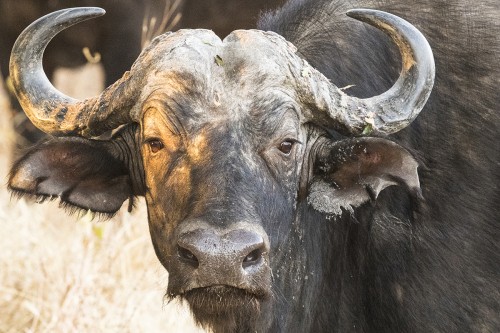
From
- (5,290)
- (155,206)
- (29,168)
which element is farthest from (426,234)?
(5,290)

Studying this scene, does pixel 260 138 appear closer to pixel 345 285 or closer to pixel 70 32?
pixel 345 285

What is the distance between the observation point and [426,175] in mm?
6012

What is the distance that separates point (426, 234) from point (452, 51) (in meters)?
0.90

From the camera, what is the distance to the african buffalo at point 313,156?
5480 mm

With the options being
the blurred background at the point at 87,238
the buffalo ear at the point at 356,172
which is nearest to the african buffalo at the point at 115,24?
the blurred background at the point at 87,238

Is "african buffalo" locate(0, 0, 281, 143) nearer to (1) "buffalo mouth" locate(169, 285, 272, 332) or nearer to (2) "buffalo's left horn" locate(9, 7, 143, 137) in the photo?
(2) "buffalo's left horn" locate(9, 7, 143, 137)

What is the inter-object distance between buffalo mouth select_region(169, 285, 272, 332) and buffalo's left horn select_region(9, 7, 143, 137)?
3.21 feet

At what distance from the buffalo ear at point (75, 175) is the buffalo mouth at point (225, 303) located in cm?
87

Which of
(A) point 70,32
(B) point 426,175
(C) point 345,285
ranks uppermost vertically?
(B) point 426,175

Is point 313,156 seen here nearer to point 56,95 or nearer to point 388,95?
point 388,95

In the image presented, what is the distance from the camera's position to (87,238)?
8023 mm

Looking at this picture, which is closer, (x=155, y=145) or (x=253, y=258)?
(x=253, y=258)

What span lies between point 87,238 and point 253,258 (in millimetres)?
3058

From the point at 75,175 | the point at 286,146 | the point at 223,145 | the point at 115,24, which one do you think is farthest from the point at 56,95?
the point at 115,24
